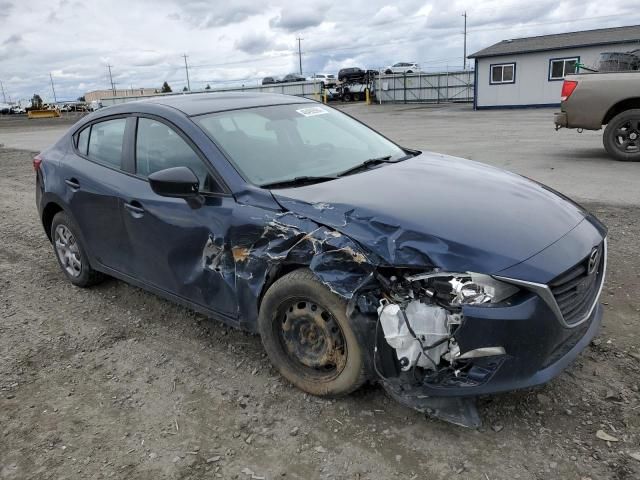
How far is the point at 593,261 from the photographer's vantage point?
285 cm

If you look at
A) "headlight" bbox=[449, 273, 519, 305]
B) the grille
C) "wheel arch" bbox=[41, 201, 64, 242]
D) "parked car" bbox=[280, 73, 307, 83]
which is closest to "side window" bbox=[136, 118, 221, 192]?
"wheel arch" bbox=[41, 201, 64, 242]

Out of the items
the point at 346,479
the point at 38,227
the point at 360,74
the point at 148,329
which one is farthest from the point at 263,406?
the point at 360,74

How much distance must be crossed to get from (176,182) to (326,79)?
2070 inches

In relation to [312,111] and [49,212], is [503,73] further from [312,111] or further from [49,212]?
[49,212]

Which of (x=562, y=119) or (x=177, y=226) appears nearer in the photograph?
(x=177, y=226)

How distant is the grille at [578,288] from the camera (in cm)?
255

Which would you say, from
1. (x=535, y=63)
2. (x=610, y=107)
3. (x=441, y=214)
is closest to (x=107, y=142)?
(x=441, y=214)

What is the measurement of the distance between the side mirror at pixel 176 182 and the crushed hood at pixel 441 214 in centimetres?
52

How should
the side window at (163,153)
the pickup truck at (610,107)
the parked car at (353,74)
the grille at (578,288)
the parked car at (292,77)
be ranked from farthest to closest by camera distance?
the parked car at (292,77) → the parked car at (353,74) → the pickup truck at (610,107) → the side window at (163,153) → the grille at (578,288)

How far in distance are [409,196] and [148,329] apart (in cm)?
225

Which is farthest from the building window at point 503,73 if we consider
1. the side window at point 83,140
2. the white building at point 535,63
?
the side window at point 83,140

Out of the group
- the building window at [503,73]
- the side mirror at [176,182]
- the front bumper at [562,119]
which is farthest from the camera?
the building window at [503,73]

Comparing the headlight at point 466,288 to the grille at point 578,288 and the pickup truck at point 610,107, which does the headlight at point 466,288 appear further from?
the pickup truck at point 610,107

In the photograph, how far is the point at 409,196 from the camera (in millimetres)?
3002
